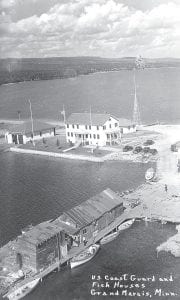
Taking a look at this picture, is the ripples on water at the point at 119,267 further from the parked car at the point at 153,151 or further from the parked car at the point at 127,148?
the parked car at the point at 127,148

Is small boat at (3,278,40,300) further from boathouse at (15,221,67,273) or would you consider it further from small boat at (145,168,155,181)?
small boat at (145,168,155,181)

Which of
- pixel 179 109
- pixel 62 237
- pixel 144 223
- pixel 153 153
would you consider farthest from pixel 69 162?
pixel 179 109

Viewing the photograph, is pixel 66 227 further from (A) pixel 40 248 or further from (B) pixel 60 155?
(B) pixel 60 155

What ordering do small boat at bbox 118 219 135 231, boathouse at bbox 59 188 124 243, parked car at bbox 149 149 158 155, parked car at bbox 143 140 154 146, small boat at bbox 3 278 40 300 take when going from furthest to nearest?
parked car at bbox 143 140 154 146 < parked car at bbox 149 149 158 155 < small boat at bbox 118 219 135 231 < boathouse at bbox 59 188 124 243 < small boat at bbox 3 278 40 300

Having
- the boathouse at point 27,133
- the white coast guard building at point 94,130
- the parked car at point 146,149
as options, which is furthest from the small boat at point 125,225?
the boathouse at point 27,133

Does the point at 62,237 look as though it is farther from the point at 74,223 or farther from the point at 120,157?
the point at 120,157

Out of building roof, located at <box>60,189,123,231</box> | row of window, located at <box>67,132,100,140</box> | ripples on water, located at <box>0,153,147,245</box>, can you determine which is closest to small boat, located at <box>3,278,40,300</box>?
building roof, located at <box>60,189,123,231</box>
